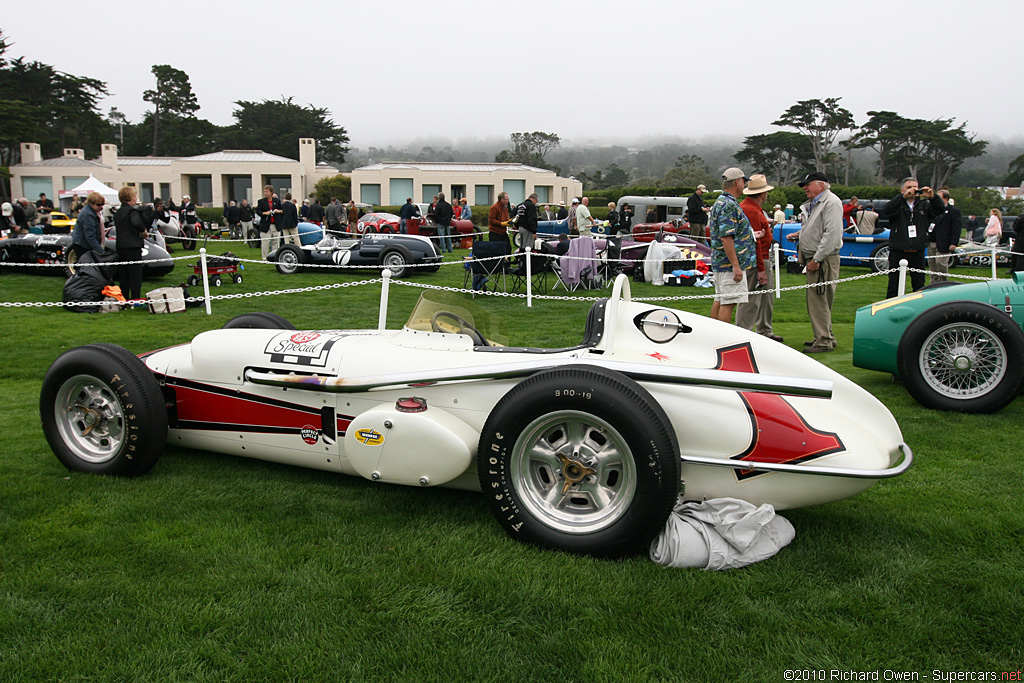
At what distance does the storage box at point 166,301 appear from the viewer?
10477 mm

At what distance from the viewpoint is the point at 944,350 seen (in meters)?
5.52

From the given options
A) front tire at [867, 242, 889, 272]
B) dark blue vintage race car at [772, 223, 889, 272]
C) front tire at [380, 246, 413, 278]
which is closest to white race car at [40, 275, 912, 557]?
front tire at [380, 246, 413, 278]

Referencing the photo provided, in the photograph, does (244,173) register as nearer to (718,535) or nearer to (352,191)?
(352,191)

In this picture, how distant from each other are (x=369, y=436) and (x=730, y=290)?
180 inches

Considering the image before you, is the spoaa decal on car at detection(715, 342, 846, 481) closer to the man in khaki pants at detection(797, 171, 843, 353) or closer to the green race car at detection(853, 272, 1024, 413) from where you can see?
the green race car at detection(853, 272, 1024, 413)

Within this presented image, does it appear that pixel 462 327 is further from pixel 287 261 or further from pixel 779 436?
pixel 287 261

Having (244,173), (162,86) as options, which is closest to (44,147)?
(162,86)

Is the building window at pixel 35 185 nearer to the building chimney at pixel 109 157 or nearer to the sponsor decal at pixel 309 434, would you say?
the building chimney at pixel 109 157

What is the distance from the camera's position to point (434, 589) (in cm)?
288

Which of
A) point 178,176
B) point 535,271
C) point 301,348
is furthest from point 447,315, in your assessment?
point 178,176

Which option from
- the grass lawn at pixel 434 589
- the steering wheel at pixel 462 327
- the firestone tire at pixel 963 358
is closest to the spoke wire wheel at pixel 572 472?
the grass lawn at pixel 434 589

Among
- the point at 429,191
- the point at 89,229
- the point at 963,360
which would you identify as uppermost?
the point at 429,191

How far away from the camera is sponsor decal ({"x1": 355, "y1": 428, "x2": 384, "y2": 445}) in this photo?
3.50m

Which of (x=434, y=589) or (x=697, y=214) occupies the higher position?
(x=697, y=214)
